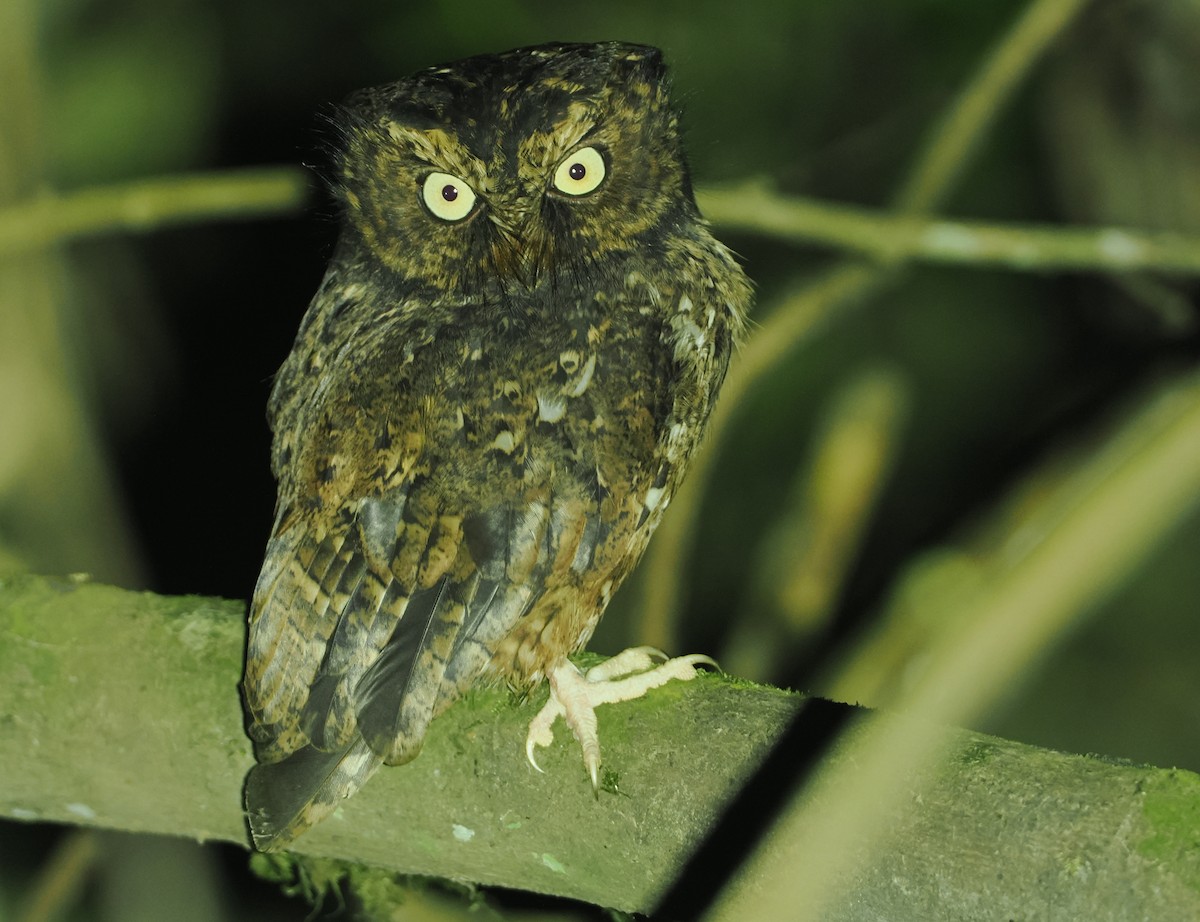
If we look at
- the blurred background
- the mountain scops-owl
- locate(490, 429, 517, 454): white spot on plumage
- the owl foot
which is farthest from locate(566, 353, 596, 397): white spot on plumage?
the blurred background

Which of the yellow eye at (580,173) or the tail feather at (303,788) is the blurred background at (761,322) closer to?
the yellow eye at (580,173)

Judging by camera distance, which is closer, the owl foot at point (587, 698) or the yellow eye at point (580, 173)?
the owl foot at point (587, 698)

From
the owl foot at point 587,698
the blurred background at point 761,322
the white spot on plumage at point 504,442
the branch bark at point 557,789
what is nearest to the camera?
the branch bark at point 557,789

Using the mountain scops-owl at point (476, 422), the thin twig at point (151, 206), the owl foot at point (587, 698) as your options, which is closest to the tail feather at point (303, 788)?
the mountain scops-owl at point (476, 422)

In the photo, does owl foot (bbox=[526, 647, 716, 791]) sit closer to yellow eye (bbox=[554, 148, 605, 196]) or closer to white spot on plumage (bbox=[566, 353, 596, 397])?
white spot on plumage (bbox=[566, 353, 596, 397])

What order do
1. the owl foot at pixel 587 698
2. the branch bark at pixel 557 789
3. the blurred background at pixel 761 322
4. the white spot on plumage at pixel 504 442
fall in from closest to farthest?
the branch bark at pixel 557 789 < the owl foot at pixel 587 698 < the white spot on plumage at pixel 504 442 < the blurred background at pixel 761 322

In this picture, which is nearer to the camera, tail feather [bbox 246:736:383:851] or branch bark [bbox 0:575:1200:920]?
branch bark [bbox 0:575:1200:920]

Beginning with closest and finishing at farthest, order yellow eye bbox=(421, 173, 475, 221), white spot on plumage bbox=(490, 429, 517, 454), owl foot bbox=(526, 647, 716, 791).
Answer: owl foot bbox=(526, 647, 716, 791)
white spot on plumage bbox=(490, 429, 517, 454)
yellow eye bbox=(421, 173, 475, 221)

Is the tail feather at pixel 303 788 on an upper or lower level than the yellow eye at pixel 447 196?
lower

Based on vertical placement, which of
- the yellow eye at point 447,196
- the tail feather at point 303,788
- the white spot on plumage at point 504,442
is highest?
the yellow eye at point 447,196

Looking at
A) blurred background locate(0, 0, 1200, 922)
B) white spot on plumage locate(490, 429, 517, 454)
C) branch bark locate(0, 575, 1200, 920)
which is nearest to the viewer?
branch bark locate(0, 575, 1200, 920)
